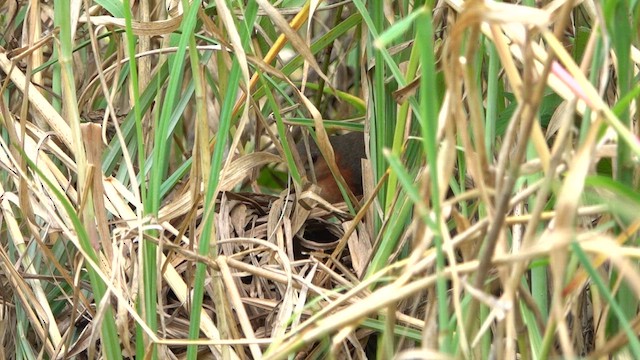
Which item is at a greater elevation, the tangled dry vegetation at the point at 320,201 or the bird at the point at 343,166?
the tangled dry vegetation at the point at 320,201

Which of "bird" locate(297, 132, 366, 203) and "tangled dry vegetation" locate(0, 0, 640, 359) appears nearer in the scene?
"tangled dry vegetation" locate(0, 0, 640, 359)

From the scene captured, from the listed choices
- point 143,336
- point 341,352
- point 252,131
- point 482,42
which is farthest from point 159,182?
point 252,131

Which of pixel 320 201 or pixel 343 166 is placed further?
pixel 343 166

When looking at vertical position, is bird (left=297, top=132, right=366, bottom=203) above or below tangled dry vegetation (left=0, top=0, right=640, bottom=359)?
below

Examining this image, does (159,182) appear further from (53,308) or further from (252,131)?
(252,131)

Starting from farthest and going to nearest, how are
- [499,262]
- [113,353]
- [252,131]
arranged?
[252,131], [113,353], [499,262]
